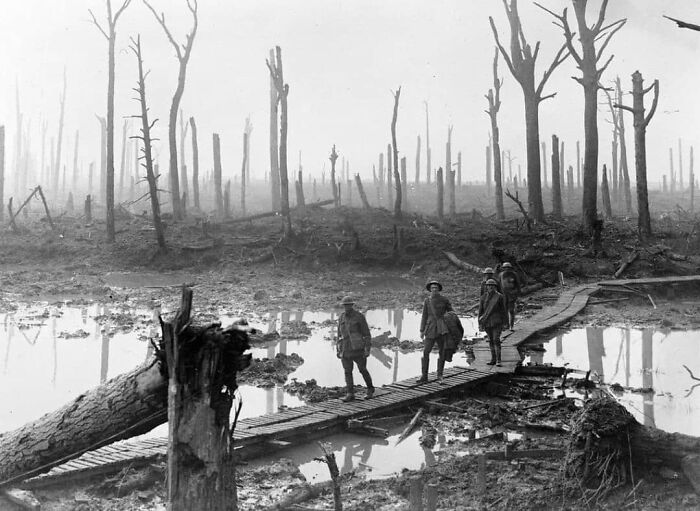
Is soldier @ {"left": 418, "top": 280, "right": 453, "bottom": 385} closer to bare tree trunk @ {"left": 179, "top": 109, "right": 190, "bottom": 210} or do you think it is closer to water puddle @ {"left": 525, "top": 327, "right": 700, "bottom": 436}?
water puddle @ {"left": 525, "top": 327, "right": 700, "bottom": 436}

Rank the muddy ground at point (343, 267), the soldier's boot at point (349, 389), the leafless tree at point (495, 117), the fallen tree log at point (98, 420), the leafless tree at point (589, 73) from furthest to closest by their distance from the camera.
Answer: the leafless tree at point (495, 117)
the leafless tree at point (589, 73)
the muddy ground at point (343, 267)
the soldier's boot at point (349, 389)
the fallen tree log at point (98, 420)

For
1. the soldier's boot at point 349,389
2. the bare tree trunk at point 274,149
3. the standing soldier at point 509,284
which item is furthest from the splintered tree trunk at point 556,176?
the soldier's boot at point 349,389

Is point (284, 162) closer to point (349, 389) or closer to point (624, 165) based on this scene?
point (349, 389)

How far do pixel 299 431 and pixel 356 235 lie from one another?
16909 mm

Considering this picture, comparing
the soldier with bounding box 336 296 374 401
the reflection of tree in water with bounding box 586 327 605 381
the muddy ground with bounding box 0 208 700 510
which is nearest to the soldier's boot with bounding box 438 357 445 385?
the muddy ground with bounding box 0 208 700 510

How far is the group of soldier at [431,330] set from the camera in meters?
8.88

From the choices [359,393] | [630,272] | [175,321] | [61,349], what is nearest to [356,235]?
[630,272]

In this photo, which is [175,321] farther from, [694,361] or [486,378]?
[694,361]

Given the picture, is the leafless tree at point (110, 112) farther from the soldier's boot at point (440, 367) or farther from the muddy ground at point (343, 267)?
the soldier's boot at point (440, 367)

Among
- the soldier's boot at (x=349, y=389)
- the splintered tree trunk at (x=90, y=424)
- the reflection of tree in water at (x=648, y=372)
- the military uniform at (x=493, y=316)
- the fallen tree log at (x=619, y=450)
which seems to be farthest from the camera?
the military uniform at (x=493, y=316)

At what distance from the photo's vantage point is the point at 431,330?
9.95 meters

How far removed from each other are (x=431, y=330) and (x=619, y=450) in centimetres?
432

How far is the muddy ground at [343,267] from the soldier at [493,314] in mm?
1129

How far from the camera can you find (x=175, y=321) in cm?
398
